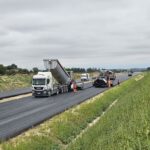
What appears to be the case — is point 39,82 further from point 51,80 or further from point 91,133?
point 91,133

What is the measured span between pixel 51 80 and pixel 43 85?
190 cm

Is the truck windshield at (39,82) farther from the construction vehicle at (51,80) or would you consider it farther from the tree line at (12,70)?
the tree line at (12,70)

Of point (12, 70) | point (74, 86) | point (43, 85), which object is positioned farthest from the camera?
point (12, 70)

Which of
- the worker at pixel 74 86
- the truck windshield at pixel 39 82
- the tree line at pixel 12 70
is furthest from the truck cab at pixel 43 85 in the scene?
the tree line at pixel 12 70

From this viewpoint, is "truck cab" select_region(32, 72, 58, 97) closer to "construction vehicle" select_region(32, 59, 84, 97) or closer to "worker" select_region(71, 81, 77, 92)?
"construction vehicle" select_region(32, 59, 84, 97)

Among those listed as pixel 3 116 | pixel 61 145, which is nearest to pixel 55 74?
pixel 3 116

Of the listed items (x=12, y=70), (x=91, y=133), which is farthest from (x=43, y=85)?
(x=12, y=70)

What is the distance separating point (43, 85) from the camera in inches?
2232

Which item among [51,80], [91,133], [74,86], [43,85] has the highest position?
[51,80]

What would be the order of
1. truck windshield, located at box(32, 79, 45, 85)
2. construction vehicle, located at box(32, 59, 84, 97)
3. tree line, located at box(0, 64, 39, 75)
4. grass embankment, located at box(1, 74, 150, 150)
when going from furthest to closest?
tree line, located at box(0, 64, 39, 75), truck windshield, located at box(32, 79, 45, 85), construction vehicle, located at box(32, 59, 84, 97), grass embankment, located at box(1, 74, 150, 150)

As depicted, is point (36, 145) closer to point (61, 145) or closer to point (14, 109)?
point (61, 145)

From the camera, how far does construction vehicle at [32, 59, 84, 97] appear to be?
56.9 m

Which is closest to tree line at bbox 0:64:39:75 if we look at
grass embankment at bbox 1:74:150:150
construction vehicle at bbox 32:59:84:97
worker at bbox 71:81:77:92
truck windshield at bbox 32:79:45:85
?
worker at bbox 71:81:77:92

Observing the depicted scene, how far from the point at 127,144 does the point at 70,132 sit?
12.6 metres
